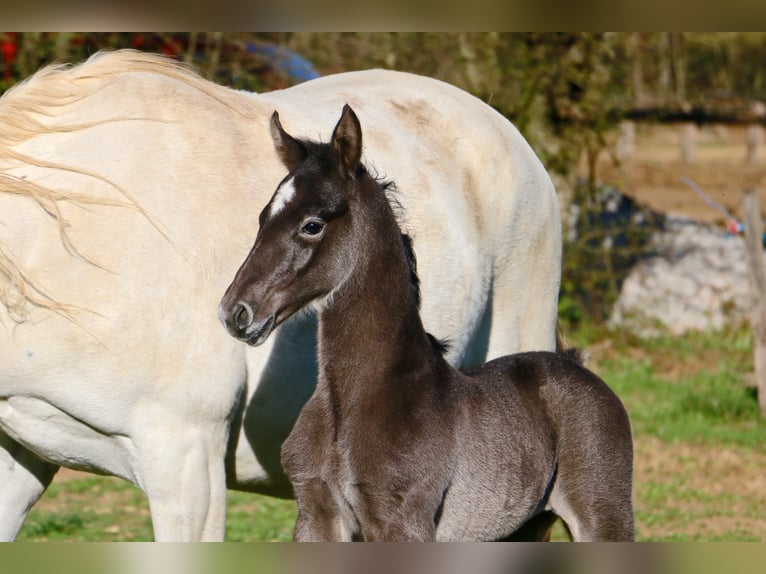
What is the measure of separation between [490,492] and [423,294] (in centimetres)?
97

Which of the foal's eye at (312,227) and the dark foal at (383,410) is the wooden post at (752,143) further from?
the foal's eye at (312,227)

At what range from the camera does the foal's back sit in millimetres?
3166

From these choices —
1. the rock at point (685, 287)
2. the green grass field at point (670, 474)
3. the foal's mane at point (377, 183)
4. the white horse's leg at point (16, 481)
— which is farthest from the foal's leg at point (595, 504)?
the rock at point (685, 287)

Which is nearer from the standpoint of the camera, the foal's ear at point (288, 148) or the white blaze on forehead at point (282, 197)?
the white blaze on forehead at point (282, 197)

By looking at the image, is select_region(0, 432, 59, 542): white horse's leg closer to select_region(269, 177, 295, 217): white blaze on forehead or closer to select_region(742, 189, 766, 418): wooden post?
select_region(269, 177, 295, 217): white blaze on forehead

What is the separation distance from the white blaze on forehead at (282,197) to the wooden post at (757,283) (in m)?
6.19

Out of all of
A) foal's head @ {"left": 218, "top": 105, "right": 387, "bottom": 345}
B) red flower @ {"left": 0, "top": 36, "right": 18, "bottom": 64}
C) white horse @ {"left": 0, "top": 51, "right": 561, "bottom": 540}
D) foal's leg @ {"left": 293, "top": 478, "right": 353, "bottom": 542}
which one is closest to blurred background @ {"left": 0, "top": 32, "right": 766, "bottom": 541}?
red flower @ {"left": 0, "top": 36, "right": 18, "bottom": 64}

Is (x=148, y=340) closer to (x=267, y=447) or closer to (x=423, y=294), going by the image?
(x=267, y=447)

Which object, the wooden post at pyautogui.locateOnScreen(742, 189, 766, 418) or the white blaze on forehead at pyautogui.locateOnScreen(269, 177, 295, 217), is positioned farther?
A: the wooden post at pyautogui.locateOnScreen(742, 189, 766, 418)

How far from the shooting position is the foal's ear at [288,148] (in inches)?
123

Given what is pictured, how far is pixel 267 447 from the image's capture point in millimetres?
3656

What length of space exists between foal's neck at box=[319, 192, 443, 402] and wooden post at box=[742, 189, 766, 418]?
580cm

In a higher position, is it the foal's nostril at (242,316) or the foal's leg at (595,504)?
the foal's nostril at (242,316)
